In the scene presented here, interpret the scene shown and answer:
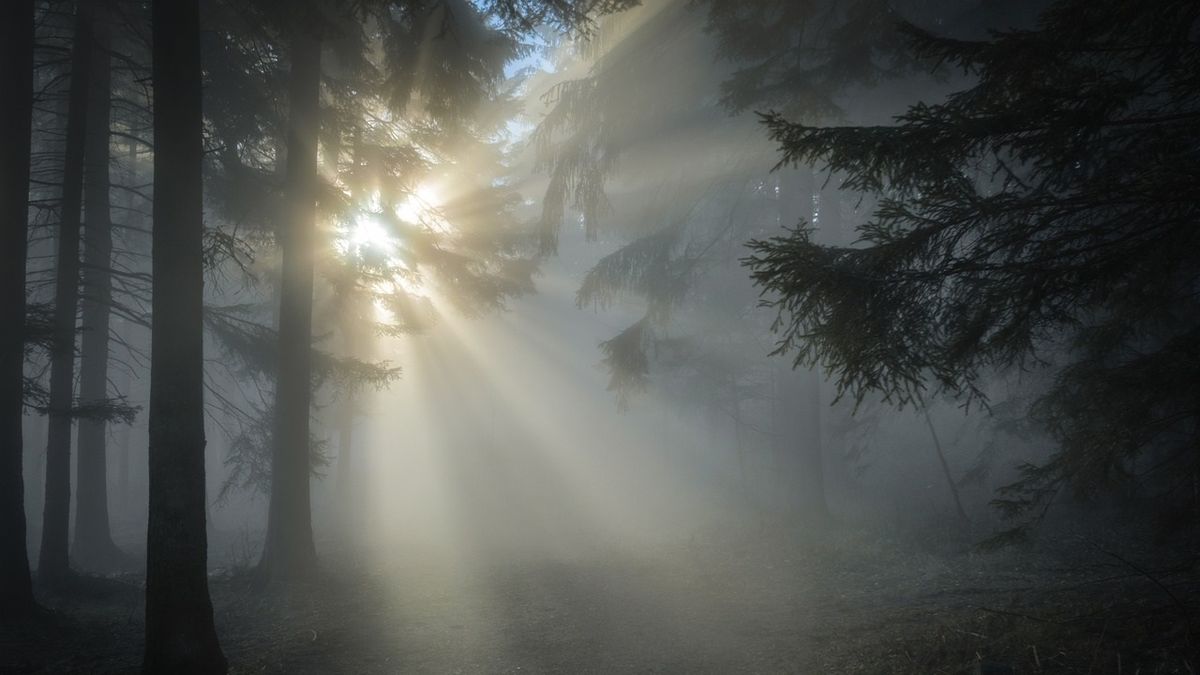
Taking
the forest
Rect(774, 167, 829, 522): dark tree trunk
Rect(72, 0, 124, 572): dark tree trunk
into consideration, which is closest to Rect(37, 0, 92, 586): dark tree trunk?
the forest

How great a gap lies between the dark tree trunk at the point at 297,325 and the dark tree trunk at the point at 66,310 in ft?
10.5

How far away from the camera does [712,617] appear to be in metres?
9.09

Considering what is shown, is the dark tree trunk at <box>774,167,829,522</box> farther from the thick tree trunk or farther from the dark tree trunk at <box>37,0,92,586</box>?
the dark tree trunk at <box>37,0,92,586</box>

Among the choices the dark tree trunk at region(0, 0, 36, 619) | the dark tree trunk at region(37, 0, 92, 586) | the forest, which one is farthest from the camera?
the dark tree trunk at region(37, 0, 92, 586)

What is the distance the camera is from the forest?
5031 mm

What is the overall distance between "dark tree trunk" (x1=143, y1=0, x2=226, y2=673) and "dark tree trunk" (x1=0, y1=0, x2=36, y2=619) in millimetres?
4216

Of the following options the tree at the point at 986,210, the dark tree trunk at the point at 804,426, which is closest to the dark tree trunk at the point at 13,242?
the tree at the point at 986,210

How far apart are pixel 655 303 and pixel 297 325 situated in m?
7.32

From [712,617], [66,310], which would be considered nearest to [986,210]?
[712,617]

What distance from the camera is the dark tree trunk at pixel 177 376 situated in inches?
Result: 261

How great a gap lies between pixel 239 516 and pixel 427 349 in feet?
41.4

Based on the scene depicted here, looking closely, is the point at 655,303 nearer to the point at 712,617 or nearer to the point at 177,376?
the point at 712,617

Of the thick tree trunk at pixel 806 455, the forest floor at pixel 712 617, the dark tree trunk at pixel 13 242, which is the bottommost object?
the forest floor at pixel 712 617

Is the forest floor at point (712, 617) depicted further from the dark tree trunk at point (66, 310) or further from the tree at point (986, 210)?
the tree at point (986, 210)
